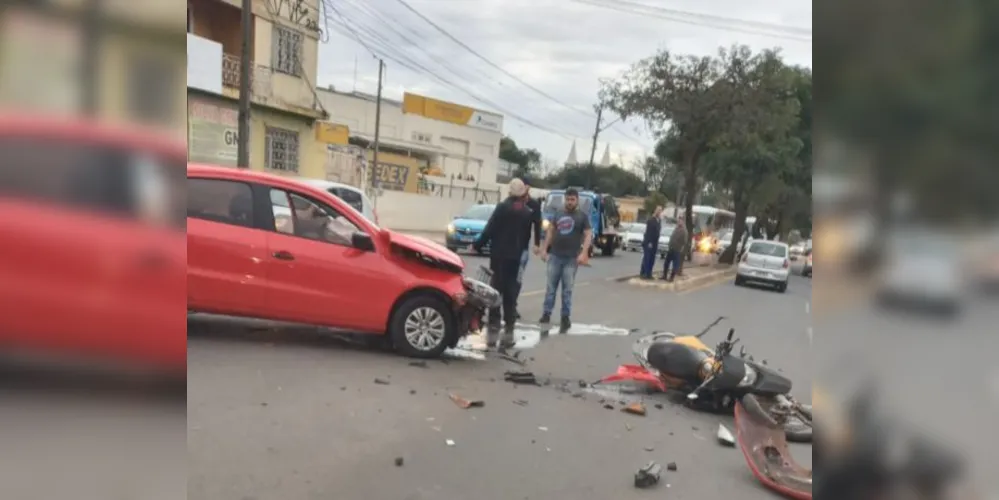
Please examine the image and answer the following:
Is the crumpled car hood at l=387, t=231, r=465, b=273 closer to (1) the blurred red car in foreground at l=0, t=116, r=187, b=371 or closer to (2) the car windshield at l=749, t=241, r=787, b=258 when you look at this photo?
(1) the blurred red car in foreground at l=0, t=116, r=187, b=371

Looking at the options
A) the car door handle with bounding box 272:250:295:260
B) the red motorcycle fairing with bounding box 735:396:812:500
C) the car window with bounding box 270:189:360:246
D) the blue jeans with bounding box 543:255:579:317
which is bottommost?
the red motorcycle fairing with bounding box 735:396:812:500

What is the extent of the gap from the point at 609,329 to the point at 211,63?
7.96m

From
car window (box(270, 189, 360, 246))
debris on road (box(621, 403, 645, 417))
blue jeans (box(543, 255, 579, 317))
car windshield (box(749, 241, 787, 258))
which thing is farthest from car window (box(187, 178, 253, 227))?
car windshield (box(749, 241, 787, 258))

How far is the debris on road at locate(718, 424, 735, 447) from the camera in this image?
16.1 ft

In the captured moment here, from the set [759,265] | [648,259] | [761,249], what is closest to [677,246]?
[648,259]

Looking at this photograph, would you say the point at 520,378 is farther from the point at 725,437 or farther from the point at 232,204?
the point at 232,204

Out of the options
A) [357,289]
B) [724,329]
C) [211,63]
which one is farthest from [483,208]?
[211,63]

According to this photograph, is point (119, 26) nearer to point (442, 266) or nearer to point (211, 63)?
point (211, 63)

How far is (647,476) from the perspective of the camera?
163 inches

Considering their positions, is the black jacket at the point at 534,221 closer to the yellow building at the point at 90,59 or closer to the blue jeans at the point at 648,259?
the yellow building at the point at 90,59

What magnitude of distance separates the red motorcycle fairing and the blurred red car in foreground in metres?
3.00

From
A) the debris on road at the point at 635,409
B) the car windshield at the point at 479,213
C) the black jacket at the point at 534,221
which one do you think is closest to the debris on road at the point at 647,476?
the debris on road at the point at 635,409

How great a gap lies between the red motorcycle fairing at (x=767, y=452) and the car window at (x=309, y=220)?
3.78 m

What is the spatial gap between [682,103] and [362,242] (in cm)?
1797
